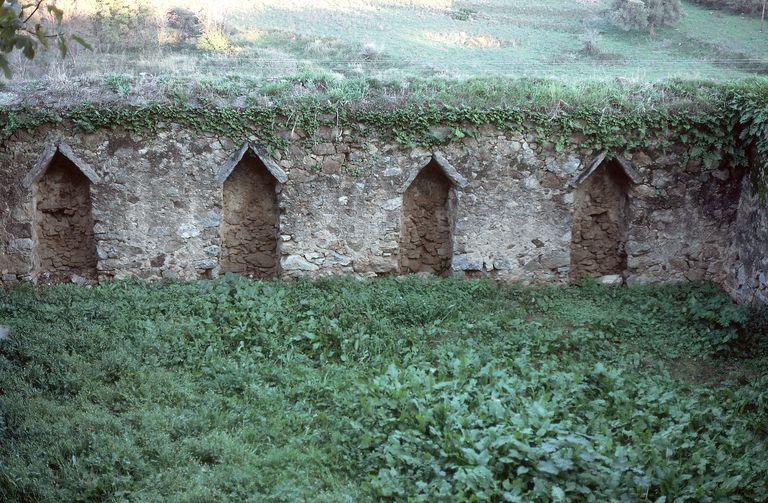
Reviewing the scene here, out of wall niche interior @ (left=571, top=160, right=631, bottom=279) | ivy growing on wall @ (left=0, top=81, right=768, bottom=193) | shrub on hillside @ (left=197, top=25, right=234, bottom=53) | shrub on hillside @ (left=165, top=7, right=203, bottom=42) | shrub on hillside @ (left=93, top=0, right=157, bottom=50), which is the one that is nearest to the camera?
ivy growing on wall @ (left=0, top=81, right=768, bottom=193)

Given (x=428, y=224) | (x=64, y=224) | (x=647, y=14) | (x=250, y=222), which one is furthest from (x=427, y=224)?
(x=647, y=14)

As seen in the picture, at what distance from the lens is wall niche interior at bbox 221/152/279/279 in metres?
10.2

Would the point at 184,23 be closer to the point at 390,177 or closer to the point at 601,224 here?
the point at 390,177

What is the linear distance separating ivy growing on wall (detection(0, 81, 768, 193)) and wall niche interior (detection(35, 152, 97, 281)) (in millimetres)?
780

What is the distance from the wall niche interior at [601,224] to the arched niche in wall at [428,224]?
1.91 meters

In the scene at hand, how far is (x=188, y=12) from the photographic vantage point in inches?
548

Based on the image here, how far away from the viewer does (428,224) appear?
34.6 ft

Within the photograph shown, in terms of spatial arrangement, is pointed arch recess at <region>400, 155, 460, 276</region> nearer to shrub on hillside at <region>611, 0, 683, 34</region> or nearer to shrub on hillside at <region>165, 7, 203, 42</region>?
shrub on hillside at <region>165, 7, 203, 42</region>

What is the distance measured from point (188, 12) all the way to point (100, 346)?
28.0 feet

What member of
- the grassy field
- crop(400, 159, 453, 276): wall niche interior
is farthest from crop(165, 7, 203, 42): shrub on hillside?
crop(400, 159, 453, 276): wall niche interior

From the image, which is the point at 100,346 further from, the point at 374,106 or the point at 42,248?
the point at 374,106

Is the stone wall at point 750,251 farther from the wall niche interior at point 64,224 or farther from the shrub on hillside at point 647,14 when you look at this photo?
the wall niche interior at point 64,224

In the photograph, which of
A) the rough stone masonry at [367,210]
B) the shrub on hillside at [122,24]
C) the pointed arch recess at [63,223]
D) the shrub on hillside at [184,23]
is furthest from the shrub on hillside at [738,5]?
the pointed arch recess at [63,223]

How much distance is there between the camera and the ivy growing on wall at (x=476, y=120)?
950 centimetres
